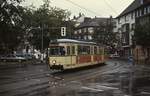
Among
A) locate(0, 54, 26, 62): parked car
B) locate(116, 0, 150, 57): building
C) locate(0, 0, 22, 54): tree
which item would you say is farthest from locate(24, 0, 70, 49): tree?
locate(0, 0, 22, 54): tree

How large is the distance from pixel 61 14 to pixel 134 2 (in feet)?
83.2

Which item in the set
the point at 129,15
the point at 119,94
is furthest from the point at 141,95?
the point at 129,15

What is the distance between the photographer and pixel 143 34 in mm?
79562

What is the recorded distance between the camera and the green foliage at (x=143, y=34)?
259 ft

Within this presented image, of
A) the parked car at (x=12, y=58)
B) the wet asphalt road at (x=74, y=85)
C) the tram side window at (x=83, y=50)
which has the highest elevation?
the tram side window at (x=83, y=50)

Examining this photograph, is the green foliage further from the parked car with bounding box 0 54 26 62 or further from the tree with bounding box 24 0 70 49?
the parked car with bounding box 0 54 26 62

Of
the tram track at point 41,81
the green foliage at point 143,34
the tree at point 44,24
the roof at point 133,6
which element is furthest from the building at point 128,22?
the tram track at point 41,81

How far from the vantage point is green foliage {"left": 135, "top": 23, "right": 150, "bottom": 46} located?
78806mm

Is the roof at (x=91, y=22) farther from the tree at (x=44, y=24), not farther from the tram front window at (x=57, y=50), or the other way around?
the tram front window at (x=57, y=50)

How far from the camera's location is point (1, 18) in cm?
4472

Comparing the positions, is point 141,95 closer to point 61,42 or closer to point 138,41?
point 61,42

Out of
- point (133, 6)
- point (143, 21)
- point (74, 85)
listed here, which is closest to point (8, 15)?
point (74, 85)

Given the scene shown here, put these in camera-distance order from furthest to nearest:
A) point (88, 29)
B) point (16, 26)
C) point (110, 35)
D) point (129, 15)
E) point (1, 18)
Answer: point (88, 29)
point (110, 35)
point (129, 15)
point (16, 26)
point (1, 18)

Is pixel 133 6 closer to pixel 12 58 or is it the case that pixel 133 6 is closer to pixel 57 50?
pixel 12 58
